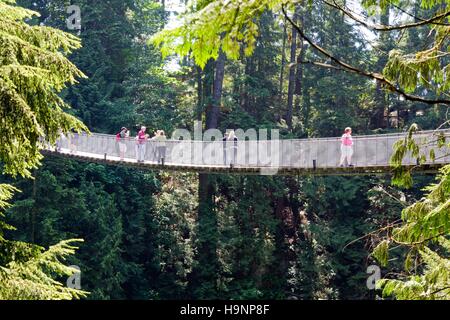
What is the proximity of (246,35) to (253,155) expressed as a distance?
6869 mm

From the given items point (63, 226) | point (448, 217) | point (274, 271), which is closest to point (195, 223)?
point (274, 271)

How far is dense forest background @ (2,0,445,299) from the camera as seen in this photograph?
49.8 ft

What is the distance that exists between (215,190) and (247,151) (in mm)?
7219

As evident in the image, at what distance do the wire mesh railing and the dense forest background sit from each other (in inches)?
135

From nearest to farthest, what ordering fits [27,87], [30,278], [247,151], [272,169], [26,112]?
[26,112] → [27,87] → [30,278] → [272,169] → [247,151]

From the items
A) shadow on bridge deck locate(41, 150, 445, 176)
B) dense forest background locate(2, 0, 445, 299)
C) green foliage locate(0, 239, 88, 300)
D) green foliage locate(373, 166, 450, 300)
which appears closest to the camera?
green foliage locate(0, 239, 88, 300)

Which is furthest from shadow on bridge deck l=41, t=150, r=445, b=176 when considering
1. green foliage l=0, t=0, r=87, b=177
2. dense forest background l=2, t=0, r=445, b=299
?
green foliage l=0, t=0, r=87, b=177

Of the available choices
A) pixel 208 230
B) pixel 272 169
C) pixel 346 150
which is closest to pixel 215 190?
pixel 208 230

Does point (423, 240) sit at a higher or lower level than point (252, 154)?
lower

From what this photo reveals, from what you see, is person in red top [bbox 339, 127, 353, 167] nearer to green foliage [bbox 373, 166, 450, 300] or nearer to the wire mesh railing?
the wire mesh railing

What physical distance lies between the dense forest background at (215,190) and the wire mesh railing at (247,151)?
343 cm

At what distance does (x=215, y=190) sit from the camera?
17.2 meters

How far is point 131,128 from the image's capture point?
18062 mm

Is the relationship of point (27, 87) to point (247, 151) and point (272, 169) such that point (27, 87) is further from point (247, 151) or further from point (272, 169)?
point (247, 151)
